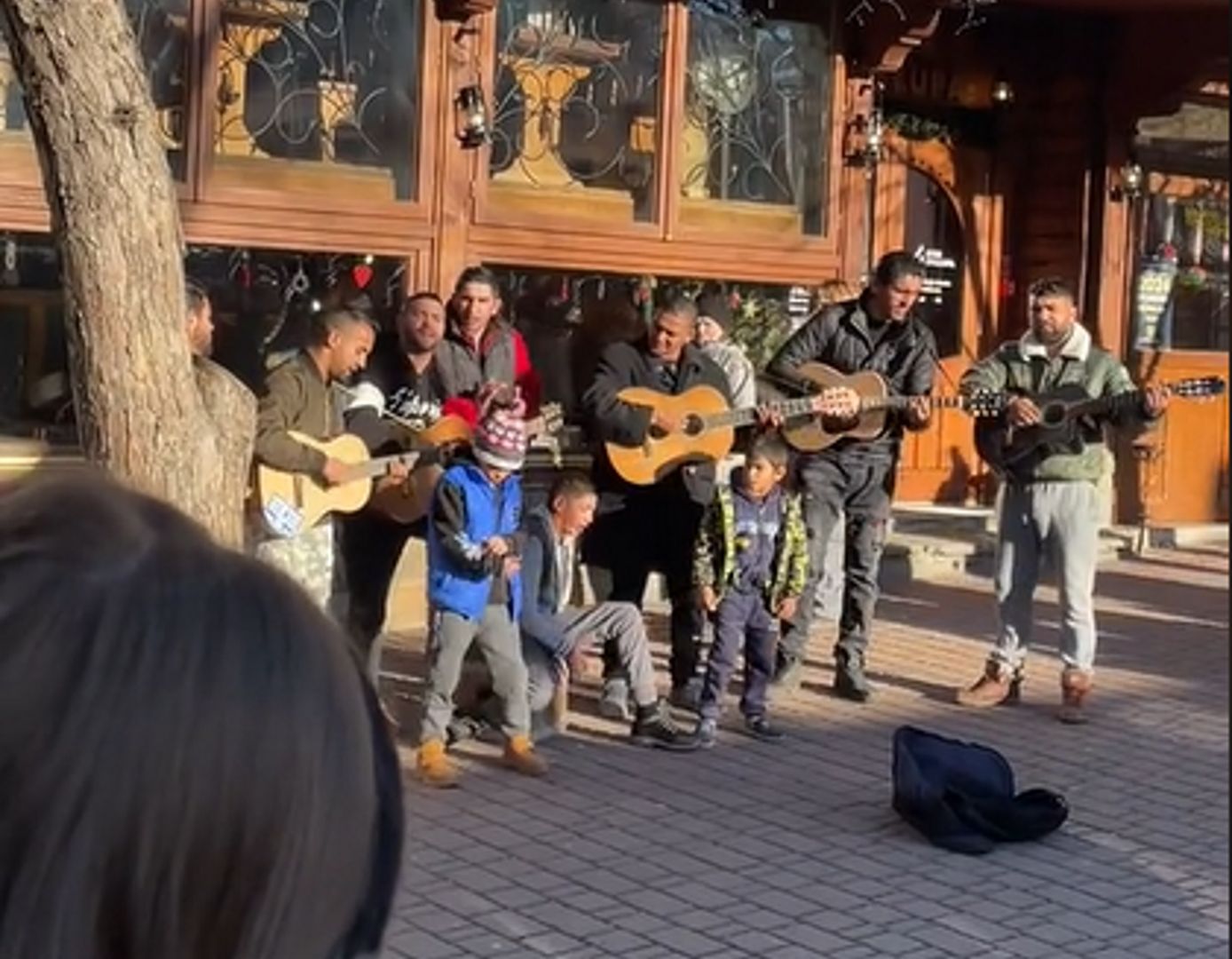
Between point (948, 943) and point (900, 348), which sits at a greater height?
point (900, 348)

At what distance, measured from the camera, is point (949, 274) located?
13.3 meters

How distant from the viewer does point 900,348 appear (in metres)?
8.52

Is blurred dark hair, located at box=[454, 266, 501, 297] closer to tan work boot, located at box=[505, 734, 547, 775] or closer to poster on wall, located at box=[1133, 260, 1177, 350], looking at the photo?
tan work boot, located at box=[505, 734, 547, 775]

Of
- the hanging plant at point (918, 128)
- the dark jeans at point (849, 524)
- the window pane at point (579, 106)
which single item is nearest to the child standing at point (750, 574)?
the dark jeans at point (849, 524)

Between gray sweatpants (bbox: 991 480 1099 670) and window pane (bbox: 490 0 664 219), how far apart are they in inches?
105

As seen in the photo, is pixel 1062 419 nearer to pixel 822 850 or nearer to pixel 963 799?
pixel 963 799

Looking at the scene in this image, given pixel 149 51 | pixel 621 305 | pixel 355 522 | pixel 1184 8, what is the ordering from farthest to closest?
pixel 1184 8 → pixel 621 305 → pixel 149 51 → pixel 355 522

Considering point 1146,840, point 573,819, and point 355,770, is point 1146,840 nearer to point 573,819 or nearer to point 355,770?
point 573,819

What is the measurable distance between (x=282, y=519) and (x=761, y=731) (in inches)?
77.9

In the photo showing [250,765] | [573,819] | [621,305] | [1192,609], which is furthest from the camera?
[1192,609]

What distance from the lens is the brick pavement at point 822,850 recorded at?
5.51m

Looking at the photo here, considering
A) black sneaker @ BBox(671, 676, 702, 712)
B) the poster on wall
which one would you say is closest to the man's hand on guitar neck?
black sneaker @ BBox(671, 676, 702, 712)

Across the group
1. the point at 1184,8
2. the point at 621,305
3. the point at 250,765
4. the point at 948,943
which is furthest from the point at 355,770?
the point at 1184,8

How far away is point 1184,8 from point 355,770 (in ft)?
41.4
